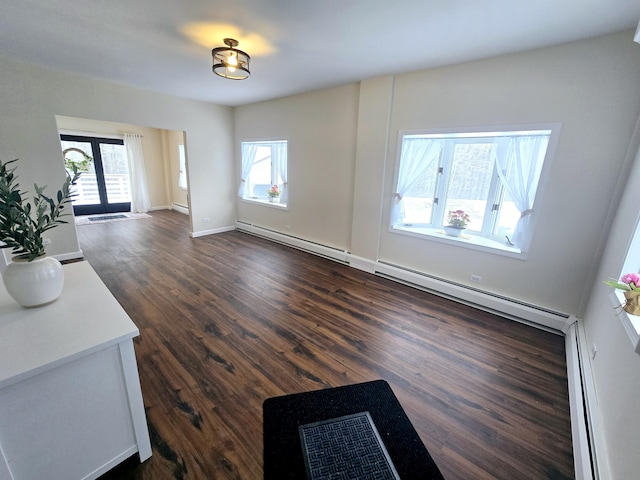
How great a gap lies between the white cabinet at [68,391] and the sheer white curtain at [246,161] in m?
4.73

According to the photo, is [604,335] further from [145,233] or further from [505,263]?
[145,233]

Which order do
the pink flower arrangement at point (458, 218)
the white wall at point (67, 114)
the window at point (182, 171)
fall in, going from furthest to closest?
1. the window at point (182, 171)
2. the white wall at point (67, 114)
3. the pink flower arrangement at point (458, 218)

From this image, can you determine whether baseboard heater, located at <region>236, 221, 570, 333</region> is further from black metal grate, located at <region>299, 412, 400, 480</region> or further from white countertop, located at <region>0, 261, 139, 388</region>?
white countertop, located at <region>0, 261, 139, 388</region>

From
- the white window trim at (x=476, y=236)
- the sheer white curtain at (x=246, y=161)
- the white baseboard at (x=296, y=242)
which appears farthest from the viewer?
the sheer white curtain at (x=246, y=161)

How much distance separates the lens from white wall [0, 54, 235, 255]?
348 cm

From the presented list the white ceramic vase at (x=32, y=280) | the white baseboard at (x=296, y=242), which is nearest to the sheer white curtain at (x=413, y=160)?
the white baseboard at (x=296, y=242)

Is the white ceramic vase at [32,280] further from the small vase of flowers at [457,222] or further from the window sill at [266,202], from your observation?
the window sill at [266,202]

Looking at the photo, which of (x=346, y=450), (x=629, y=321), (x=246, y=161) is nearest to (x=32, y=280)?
(x=346, y=450)

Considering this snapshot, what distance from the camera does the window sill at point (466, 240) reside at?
2877 mm

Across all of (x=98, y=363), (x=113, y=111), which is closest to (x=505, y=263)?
(x=98, y=363)

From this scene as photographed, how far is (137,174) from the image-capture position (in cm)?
771

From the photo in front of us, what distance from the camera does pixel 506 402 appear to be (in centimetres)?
185

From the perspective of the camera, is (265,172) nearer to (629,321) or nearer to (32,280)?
(32,280)

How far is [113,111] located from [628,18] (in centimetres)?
597
